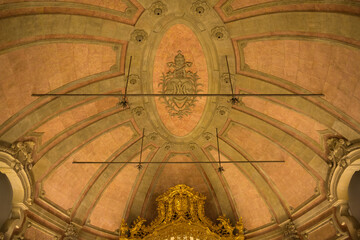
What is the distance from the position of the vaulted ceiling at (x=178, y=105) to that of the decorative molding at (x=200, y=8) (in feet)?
0.10

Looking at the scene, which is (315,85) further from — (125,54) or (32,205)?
(32,205)

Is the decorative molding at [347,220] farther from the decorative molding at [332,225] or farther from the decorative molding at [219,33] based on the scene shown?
the decorative molding at [219,33]

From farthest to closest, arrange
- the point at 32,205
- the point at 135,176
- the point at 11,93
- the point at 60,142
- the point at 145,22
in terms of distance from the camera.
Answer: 1. the point at 135,176
2. the point at 60,142
3. the point at 32,205
4. the point at 145,22
5. the point at 11,93

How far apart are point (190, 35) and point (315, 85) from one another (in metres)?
4.04

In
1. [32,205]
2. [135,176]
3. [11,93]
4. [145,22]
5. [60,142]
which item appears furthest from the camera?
[135,176]

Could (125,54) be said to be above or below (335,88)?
above

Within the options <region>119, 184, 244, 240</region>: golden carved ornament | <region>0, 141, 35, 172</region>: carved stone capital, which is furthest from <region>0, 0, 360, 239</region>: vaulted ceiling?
<region>119, 184, 244, 240</region>: golden carved ornament

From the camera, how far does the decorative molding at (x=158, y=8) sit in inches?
361

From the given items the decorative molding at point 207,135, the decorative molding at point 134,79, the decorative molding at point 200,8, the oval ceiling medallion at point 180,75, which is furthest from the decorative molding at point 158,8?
the decorative molding at point 207,135

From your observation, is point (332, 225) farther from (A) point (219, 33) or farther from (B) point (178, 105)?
(A) point (219, 33)

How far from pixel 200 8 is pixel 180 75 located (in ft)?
7.75

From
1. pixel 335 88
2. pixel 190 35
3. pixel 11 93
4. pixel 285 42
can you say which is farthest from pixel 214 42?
pixel 11 93

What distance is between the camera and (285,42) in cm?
917

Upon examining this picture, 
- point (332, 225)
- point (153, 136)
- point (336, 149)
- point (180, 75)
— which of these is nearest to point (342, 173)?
point (336, 149)
